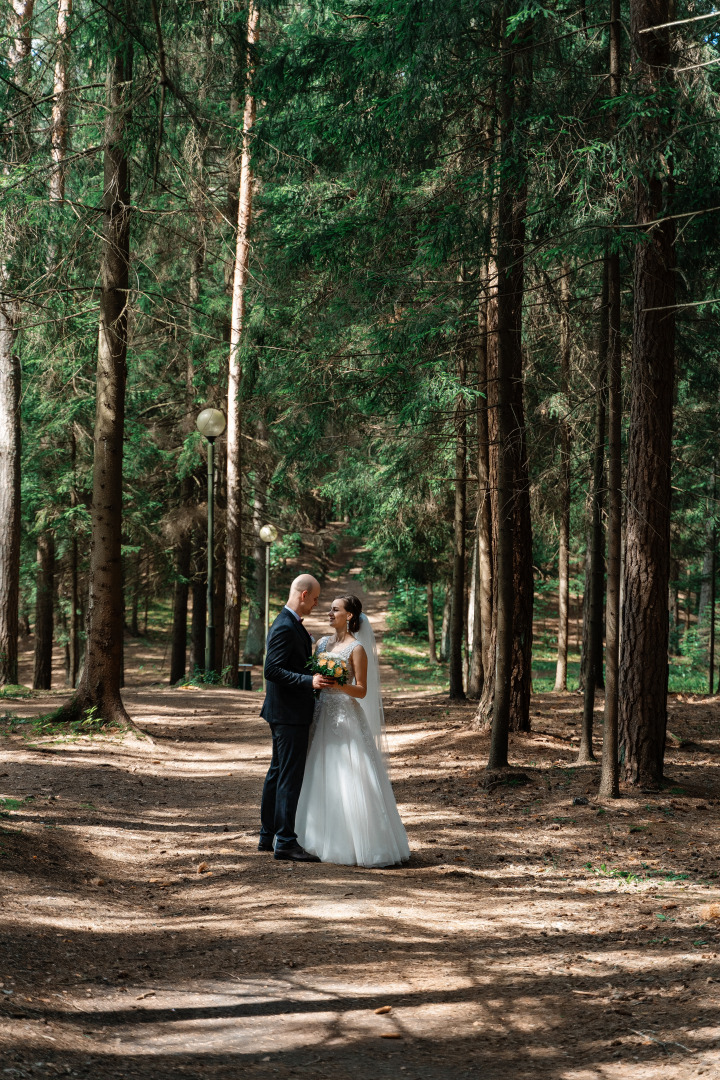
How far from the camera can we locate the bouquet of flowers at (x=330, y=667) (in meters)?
6.80

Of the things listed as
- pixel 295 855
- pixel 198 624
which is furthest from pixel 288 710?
pixel 198 624

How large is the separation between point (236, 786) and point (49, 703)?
5066mm

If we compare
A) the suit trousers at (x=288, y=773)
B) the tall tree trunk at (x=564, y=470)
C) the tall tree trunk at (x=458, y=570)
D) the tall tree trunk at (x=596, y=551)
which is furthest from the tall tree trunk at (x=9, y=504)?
the suit trousers at (x=288, y=773)

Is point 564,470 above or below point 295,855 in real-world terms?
above

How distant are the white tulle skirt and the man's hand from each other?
8.1 inches

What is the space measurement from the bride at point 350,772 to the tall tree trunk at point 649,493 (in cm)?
319

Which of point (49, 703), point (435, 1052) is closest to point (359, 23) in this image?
point (49, 703)

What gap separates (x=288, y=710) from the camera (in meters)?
6.78

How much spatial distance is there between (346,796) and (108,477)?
5709 millimetres

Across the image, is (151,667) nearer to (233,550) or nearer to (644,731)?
(233,550)

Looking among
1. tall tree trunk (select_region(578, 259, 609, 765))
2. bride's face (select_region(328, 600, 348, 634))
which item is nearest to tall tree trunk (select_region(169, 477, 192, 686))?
tall tree trunk (select_region(578, 259, 609, 765))

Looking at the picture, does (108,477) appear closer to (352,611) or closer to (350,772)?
(352,611)

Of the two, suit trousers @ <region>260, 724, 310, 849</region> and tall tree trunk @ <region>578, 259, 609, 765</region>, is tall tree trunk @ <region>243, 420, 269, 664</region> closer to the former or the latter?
tall tree trunk @ <region>578, 259, 609, 765</region>

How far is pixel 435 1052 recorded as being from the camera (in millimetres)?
3836
